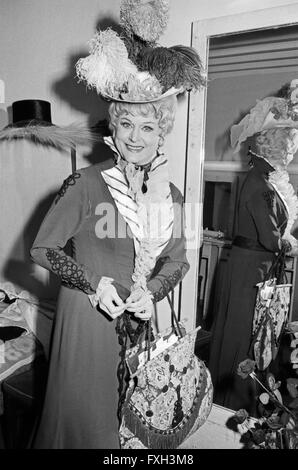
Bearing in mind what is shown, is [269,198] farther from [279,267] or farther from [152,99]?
[152,99]

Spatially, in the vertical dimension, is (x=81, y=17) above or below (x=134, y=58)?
above

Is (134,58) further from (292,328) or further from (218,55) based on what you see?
(292,328)

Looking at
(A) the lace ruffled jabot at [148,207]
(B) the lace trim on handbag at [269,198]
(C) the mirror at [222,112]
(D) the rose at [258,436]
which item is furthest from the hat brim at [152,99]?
(D) the rose at [258,436]

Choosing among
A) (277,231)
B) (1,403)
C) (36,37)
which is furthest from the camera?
(36,37)

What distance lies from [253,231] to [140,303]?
40 centimetres

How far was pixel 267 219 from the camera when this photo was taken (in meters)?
1.17

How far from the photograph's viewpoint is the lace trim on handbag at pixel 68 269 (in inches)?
37.8

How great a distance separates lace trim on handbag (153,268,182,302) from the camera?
1.05 m

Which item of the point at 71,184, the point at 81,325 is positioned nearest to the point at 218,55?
the point at 71,184

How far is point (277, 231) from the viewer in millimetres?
1159

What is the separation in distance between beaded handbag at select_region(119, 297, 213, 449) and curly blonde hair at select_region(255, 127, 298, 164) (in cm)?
50

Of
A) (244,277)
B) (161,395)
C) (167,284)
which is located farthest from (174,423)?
(244,277)

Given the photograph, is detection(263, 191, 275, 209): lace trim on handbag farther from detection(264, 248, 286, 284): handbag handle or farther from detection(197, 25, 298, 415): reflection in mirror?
detection(264, 248, 286, 284): handbag handle

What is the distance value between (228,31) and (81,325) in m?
0.85
